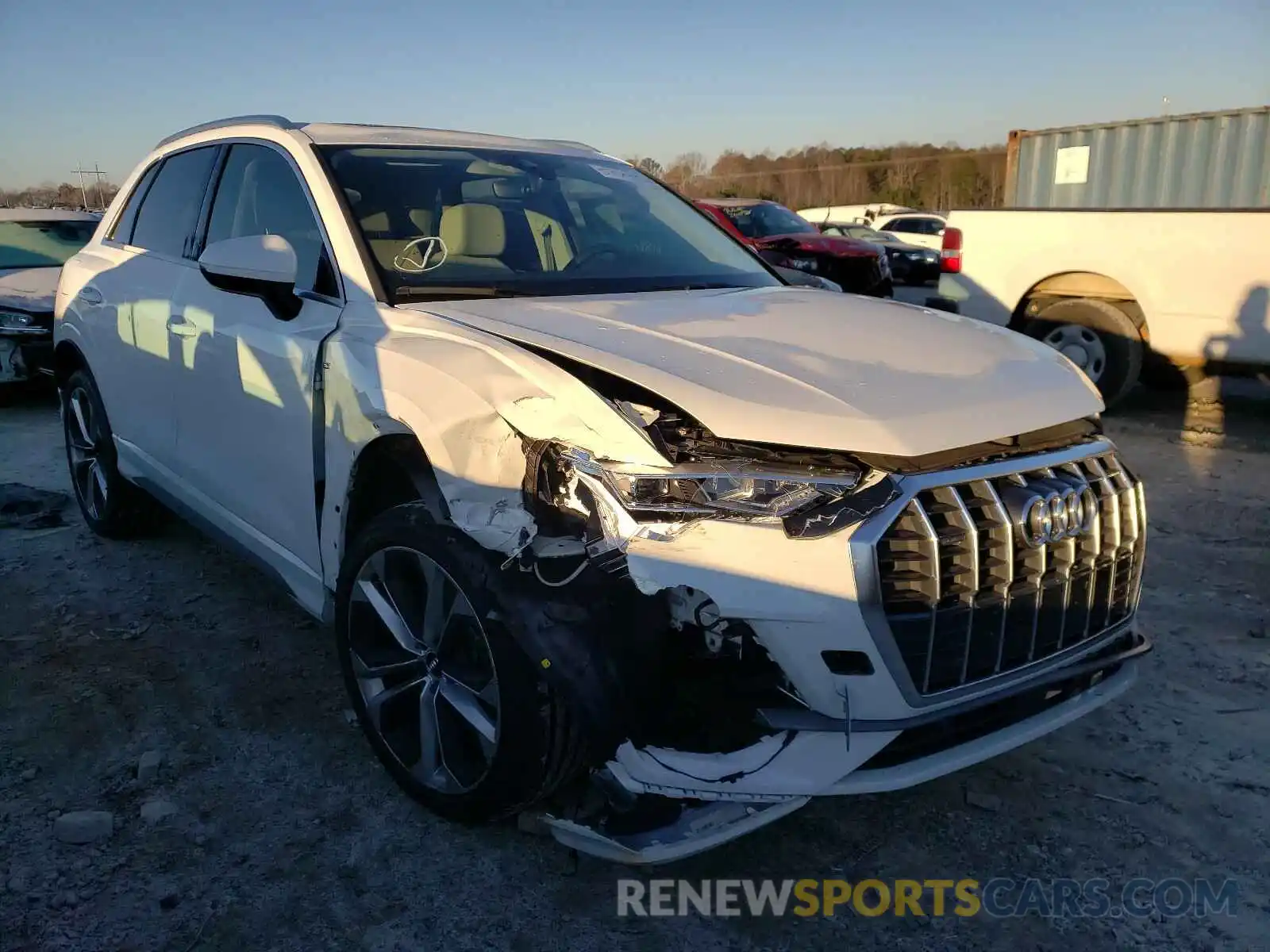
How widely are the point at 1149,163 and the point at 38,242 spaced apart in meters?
13.1

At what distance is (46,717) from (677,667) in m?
Result: 2.34

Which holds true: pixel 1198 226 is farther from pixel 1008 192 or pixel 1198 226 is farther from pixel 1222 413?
pixel 1008 192

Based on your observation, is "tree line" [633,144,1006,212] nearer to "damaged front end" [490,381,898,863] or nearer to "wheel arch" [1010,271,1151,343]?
"wheel arch" [1010,271,1151,343]

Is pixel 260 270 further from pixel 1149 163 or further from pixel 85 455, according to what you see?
pixel 1149 163

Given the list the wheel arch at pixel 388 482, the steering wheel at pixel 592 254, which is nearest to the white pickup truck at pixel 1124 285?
the steering wheel at pixel 592 254

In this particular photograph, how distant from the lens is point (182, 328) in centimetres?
367

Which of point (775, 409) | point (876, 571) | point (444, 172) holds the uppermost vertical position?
point (444, 172)

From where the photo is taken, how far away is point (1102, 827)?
8.65 ft

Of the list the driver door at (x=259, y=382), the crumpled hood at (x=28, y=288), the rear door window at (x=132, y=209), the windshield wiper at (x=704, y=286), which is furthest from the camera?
the crumpled hood at (x=28, y=288)

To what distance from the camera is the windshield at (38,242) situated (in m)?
9.41

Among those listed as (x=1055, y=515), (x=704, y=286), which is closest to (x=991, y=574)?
(x=1055, y=515)

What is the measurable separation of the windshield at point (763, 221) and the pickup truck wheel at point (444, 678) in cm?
1205

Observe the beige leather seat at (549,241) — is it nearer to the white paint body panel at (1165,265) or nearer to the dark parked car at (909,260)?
the white paint body panel at (1165,265)

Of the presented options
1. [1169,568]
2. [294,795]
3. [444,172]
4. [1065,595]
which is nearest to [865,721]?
[1065,595]
